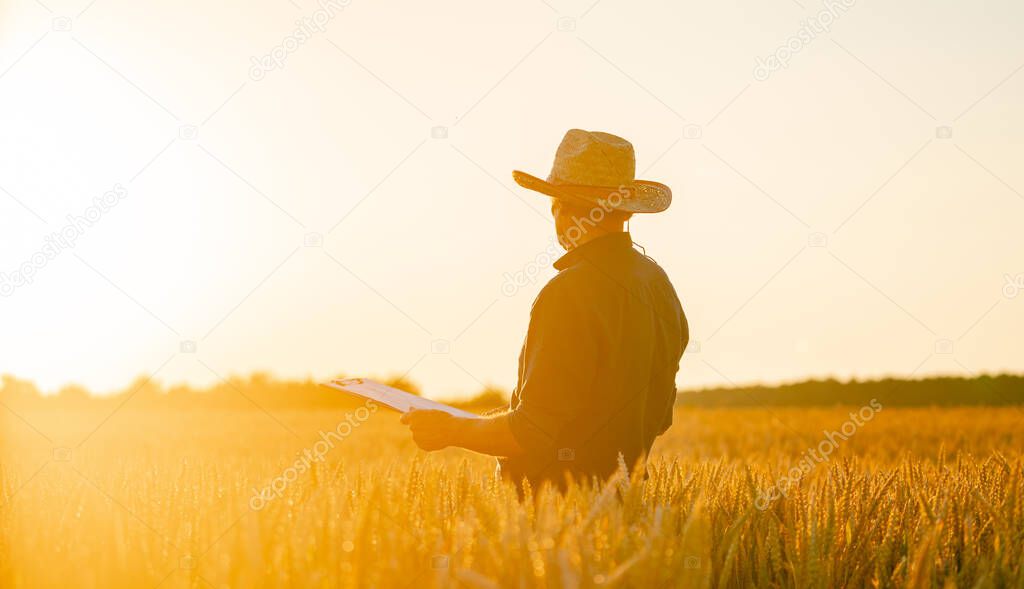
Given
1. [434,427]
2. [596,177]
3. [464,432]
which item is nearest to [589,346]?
[464,432]

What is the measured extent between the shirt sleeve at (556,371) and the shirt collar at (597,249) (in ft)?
0.96

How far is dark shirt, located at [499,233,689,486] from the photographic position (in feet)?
13.2

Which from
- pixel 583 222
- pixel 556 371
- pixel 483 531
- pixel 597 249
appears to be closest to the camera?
pixel 483 531

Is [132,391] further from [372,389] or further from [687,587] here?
[687,587]

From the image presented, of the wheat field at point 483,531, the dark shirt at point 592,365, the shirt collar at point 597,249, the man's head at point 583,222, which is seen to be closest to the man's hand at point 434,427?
the dark shirt at point 592,365

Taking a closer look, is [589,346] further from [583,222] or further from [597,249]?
[583,222]

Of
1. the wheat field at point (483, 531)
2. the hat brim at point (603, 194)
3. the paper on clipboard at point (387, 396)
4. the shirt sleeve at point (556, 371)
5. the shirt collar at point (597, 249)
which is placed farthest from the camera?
the hat brim at point (603, 194)

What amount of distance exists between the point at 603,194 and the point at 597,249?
32 cm

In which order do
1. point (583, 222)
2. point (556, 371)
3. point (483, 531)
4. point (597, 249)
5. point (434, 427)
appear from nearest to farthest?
1. point (483, 531)
2. point (556, 371)
3. point (434, 427)
4. point (597, 249)
5. point (583, 222)

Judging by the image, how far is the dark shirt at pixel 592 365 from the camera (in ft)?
13.2

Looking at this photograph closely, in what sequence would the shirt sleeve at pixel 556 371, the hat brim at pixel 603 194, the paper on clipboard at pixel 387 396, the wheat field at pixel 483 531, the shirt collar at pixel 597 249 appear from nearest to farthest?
the wheat field at pixel 483 531
the shirt sleeve at pixel 556 371
the paper on clipboard at pixel 387 396
the shirt collar at pixel 597 249
the hat brim at pixel 603 194

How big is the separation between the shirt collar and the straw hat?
0.50 feet

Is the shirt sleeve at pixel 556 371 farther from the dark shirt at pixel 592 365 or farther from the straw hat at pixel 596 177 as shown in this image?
the straw hat at pixel 596 177

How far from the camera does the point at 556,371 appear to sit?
4.03 meters
